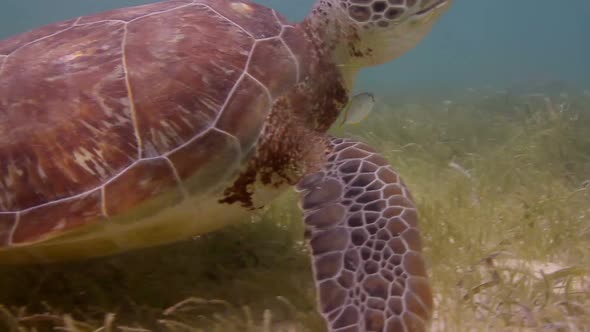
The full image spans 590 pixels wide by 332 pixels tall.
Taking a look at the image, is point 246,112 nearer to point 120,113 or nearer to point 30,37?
point 120,113

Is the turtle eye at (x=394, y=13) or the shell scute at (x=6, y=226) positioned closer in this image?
the shell scute at (x=6, y=226)

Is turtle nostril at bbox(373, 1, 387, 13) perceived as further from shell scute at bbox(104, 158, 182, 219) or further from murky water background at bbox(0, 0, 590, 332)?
shell scute at bbox(104, 158, 182, 219)

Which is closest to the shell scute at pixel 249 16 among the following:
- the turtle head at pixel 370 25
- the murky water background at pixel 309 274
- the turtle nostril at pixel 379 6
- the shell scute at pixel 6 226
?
the turtle head at pixel 370 25

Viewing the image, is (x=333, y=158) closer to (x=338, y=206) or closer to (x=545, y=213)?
(x=338, y=206)

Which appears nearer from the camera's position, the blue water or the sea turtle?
the sea turtle

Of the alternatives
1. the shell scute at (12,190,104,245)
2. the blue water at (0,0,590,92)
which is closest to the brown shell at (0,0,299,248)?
the shell scute at (12,190,104,245)

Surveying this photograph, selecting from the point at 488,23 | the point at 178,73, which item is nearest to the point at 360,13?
the point at 178,73

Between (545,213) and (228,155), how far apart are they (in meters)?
2.20

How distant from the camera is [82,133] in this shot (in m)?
2.04

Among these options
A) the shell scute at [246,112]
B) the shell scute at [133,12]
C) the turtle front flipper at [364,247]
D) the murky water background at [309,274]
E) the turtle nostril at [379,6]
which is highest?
the shell scute at [133,12]

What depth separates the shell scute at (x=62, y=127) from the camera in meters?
1.98

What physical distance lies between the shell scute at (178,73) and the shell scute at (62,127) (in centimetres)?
9

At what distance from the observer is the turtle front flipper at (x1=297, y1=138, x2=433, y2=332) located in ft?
5.83

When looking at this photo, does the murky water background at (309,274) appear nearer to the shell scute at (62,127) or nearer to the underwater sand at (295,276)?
the underwater sand at (295,276)
